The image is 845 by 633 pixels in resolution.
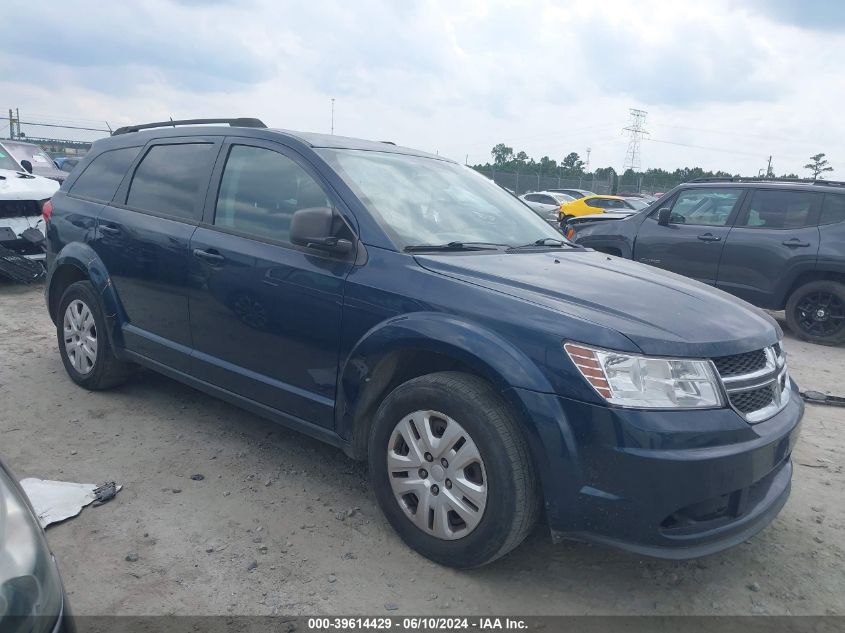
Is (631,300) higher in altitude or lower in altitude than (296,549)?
higher

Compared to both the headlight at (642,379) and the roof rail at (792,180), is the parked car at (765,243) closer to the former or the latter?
the roof rail at (792,180)

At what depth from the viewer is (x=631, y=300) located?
2723 mm

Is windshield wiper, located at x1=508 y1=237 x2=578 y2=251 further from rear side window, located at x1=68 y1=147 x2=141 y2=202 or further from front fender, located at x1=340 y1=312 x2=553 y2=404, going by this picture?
rear side window, located at x1=68 y1=147 x2=141 y2=202

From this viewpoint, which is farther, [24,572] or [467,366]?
[467,366]

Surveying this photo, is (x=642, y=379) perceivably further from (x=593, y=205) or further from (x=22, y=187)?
(x=593, y=205)

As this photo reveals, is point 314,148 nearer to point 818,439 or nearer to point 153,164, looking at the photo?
point 153,164

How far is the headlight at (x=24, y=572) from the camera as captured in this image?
4.80ft

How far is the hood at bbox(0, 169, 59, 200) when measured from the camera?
7.59 metres

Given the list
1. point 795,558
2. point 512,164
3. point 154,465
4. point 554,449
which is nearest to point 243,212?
point 154,465

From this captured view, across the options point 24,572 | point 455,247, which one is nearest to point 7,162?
point 455,247

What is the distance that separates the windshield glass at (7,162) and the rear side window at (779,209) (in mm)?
9375

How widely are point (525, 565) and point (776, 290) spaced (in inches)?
234

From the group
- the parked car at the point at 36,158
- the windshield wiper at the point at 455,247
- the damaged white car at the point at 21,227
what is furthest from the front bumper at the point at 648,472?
the parked car at the point at 36,158

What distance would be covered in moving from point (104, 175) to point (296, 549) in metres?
3.10
